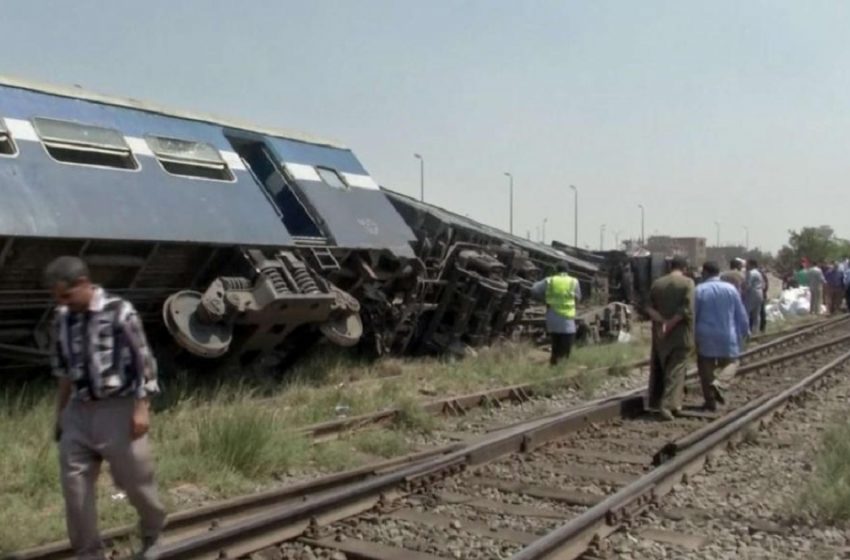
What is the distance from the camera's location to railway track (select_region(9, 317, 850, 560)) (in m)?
5.04

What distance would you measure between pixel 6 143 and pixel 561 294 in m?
7.35

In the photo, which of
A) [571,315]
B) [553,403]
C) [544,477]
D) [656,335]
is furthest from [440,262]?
[544,477]

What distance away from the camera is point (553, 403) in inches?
438

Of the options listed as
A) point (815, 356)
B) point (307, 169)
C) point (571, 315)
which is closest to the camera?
point (307, 169)

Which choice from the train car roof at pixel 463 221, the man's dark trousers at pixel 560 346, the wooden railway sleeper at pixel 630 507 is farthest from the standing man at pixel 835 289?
the wooden railway sleeper at pixel 630 507

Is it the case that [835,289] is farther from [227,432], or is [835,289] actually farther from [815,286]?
[227,432]

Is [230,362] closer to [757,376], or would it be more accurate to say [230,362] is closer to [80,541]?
[80,541]

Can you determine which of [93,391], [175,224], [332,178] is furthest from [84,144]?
[93,391]

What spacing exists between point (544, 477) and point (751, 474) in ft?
5.24

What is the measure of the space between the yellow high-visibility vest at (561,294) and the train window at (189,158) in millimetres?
4705

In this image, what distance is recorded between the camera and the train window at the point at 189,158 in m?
9.95

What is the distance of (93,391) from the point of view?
4430mm

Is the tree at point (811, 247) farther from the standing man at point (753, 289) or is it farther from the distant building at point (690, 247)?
the standing man at point (753, 289)

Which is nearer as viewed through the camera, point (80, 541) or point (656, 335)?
point (80, 541)
